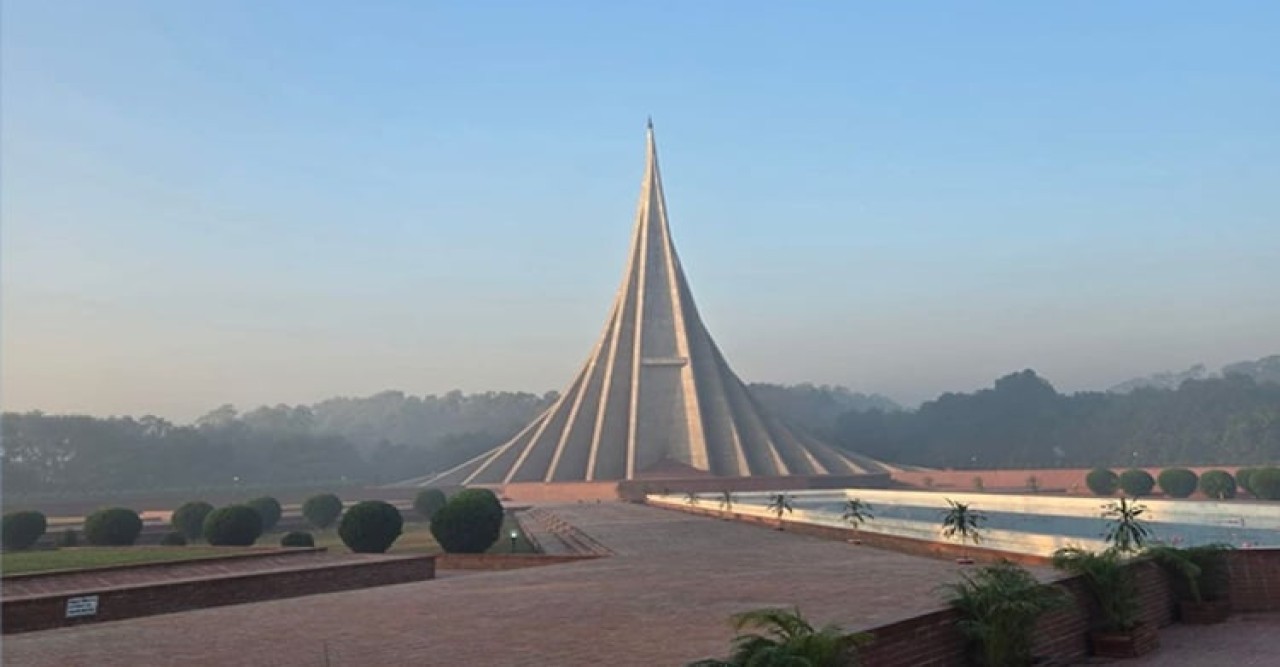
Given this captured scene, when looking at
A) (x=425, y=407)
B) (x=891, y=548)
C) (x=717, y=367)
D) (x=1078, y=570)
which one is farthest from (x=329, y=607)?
(x=425, y=407)

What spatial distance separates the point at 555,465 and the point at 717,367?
843 centimetres

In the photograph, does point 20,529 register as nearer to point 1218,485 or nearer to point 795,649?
point 795,649

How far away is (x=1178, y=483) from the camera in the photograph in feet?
71.7

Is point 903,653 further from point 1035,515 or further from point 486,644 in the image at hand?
point 1035,515

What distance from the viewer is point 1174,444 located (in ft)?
144

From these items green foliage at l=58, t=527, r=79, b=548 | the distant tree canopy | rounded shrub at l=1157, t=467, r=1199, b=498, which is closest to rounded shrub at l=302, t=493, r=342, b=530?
green foliage at l=58, t=527, r=79, b=548

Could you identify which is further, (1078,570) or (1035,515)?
(1035,515)

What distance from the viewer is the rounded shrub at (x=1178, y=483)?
2184 cm

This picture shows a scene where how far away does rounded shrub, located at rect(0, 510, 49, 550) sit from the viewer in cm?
1426

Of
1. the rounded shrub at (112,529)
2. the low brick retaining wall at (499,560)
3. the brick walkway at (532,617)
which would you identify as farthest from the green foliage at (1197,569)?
the rounded shrub at (112,529)

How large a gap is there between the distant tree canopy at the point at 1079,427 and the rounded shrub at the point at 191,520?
3656 centimetres

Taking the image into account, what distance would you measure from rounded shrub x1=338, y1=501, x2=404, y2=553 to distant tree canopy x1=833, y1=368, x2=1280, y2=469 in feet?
121

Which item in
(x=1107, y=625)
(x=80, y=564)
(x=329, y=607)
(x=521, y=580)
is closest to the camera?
(x=1107, y=625)

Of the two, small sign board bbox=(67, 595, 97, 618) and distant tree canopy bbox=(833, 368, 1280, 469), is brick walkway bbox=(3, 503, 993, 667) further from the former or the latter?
distant tree canopy bbox=(833, 368, 1280, 469)
